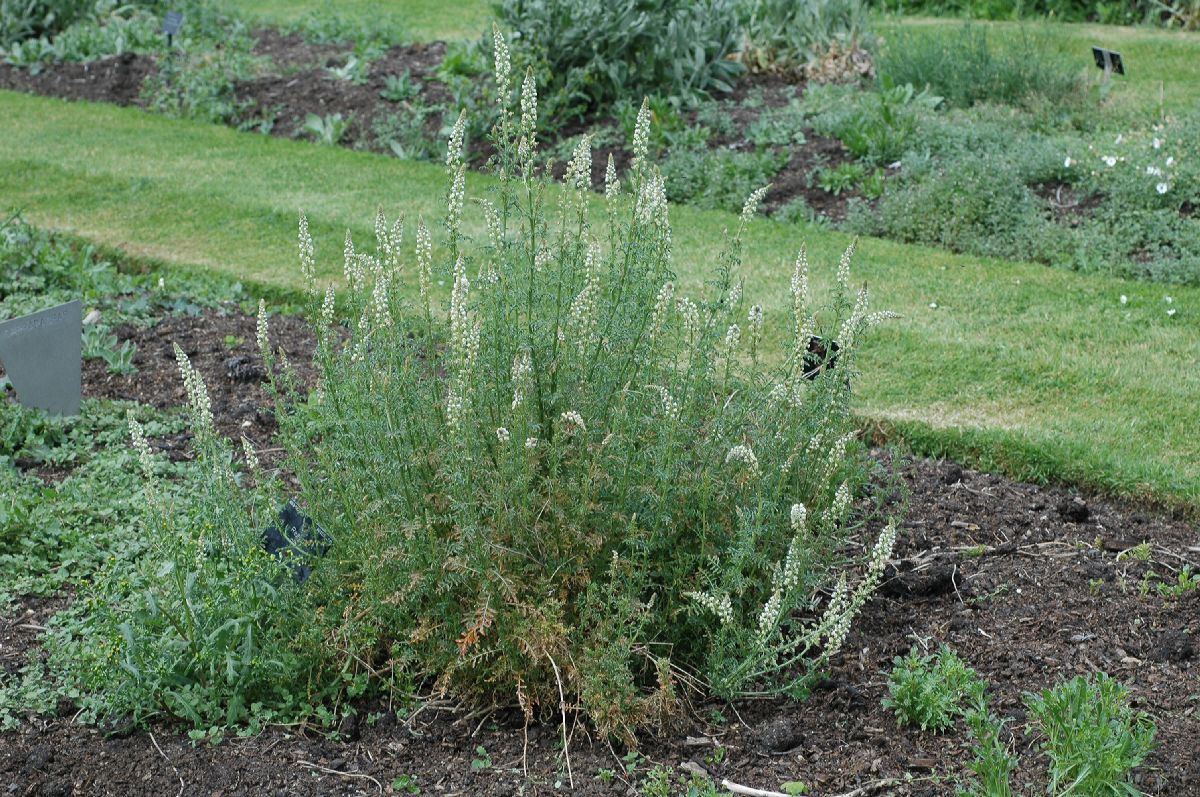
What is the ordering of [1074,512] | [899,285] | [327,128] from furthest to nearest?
[327,128] → [899,285] → [1074,512]

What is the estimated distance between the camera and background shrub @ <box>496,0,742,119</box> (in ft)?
31.6

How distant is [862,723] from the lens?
3.66 meters

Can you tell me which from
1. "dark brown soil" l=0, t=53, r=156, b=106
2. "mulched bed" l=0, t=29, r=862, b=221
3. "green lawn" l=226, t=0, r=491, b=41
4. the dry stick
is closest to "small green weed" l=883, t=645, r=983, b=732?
the dry stick

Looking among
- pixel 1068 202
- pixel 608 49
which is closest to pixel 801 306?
pixel 1068 202

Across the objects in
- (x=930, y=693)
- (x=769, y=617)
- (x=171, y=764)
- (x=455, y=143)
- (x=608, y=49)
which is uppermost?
(x=455, y=143)

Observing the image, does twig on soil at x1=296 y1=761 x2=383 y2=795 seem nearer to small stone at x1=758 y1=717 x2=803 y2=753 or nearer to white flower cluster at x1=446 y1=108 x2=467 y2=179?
small stone at x1=758 y1=717 x2=803 y2=753

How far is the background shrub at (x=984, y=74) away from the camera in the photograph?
9562 mm

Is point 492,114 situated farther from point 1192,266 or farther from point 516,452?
point 516,452

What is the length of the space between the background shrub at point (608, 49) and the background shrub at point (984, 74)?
1.41m

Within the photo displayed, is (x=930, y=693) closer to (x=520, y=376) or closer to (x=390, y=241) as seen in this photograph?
(x=520, y=376)

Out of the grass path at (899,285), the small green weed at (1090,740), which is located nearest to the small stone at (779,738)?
the small green weed at (1090,740)

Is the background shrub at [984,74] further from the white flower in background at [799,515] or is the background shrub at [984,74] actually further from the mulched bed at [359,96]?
the white flower in background at [799,515]

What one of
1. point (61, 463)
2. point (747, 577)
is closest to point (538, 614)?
point (747, 577)

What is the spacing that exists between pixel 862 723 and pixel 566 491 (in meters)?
1.04
